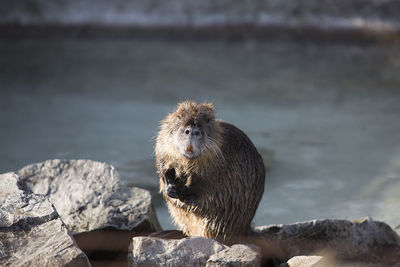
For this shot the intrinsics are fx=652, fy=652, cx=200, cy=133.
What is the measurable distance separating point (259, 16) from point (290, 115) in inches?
105

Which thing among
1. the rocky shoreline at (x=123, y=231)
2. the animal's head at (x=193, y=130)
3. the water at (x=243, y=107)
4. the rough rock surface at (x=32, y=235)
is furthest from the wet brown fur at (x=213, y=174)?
the water at (x=243, y=107)

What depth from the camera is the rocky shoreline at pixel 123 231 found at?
9.71ft

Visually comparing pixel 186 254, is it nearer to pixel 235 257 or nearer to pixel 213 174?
pixel 235 257

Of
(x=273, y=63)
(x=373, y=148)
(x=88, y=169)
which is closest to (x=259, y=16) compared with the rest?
(x=273, y=63)

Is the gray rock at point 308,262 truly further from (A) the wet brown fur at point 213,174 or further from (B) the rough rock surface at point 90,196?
(B) the rough rock surface at point 90,196

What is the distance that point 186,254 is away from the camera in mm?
2959

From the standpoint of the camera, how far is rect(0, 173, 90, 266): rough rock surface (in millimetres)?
2791

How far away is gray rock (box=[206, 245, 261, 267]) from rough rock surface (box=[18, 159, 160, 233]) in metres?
0.81

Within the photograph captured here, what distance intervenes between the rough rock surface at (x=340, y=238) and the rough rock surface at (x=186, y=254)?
0.78 meters

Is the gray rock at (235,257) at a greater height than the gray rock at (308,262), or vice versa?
the gray rock at (308,262)

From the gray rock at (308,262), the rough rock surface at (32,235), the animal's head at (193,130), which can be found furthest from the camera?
the animal's head at (193,130)

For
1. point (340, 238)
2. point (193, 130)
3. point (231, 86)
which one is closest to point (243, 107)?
point (231, 86)

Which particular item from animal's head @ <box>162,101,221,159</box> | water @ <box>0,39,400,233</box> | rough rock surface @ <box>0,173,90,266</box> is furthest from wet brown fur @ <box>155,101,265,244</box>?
water @ <box>0,39,400,233</box>

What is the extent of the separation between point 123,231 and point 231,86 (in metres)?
4.11
